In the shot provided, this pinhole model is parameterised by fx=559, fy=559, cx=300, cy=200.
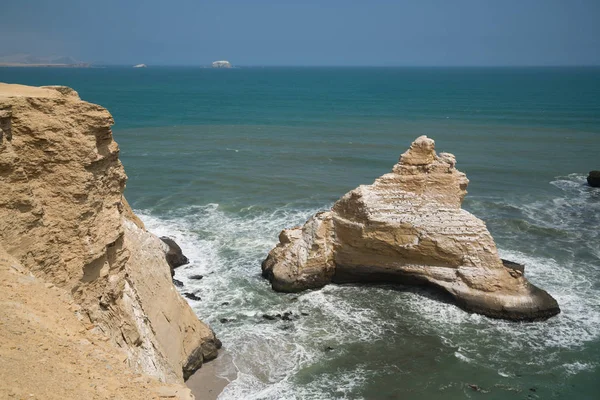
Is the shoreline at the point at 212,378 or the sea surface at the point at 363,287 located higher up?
the sea surface at the point at 363,287

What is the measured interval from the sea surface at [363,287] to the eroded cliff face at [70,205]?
5.92 m

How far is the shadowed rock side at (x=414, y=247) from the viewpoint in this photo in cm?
2114

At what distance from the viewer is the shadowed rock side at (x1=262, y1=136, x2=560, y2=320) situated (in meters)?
21.1

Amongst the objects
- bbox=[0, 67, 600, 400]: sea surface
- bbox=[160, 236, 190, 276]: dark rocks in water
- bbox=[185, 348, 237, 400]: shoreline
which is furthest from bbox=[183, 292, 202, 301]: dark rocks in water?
bbox=[185, 348, 237, 400]: shoreline

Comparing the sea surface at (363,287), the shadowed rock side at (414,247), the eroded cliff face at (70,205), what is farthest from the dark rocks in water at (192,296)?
the eroded cliff face at (70,205)

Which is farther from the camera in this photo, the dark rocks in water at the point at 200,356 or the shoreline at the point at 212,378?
the dark rocks in water at the point at 200,356

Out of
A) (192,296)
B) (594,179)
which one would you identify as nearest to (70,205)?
(192,296)

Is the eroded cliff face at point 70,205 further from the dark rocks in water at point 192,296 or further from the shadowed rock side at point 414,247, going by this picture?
the shadowed rock side at point 414,247

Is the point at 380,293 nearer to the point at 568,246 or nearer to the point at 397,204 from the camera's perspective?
the point at 397,204

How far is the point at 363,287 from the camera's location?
2325 centimetres

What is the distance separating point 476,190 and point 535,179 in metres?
6.31

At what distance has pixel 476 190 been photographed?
3819 cm

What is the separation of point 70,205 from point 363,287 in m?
14.9

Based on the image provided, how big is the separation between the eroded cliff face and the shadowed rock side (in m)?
10.7
